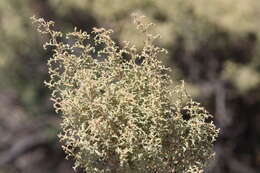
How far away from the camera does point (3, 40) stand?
684 inches

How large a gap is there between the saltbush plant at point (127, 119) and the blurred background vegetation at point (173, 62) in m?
7.48

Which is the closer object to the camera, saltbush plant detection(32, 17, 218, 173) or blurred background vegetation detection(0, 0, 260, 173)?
saltbush plant detection(32, 17, 218, 173)

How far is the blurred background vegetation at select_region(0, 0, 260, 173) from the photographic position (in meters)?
14.3

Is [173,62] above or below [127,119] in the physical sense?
above

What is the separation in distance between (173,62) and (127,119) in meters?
10.0

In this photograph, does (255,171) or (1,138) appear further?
(1,138)

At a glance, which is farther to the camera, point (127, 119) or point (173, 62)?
point (173, 62)

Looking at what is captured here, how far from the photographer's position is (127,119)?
16.9 feet

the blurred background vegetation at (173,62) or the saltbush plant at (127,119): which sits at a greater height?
the blurred background vegetation at (173,62)

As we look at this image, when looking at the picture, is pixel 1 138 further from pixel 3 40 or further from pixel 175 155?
pixel 175 155

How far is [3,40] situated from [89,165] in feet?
41.1

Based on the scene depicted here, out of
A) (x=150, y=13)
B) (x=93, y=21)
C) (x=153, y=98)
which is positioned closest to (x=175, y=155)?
(x=153, y=98)

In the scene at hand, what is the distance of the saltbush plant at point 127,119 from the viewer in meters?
5.08

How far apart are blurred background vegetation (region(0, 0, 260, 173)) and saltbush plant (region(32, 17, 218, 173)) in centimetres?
748
